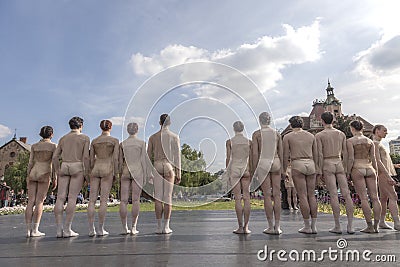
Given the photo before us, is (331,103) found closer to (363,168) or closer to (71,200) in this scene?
(363,168)

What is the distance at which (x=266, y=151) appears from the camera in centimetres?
706

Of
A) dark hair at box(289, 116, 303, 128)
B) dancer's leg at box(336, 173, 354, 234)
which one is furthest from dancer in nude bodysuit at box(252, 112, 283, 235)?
dancer's leg at box(336, 173, 354, 234)

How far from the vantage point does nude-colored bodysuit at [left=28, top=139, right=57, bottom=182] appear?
23.7ft

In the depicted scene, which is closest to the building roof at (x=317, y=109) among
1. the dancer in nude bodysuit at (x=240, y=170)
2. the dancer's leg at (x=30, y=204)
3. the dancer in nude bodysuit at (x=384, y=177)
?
the dancer in nude bodysuit at (x=384, y=177)

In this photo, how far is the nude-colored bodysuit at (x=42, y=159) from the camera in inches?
284

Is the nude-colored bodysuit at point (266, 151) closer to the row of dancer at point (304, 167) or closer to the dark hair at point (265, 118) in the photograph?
A: the row of dancer at point (304, 167)

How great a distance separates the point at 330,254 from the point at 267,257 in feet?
3.02

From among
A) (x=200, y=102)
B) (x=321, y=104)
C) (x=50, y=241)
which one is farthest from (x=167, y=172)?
(x=321, y=104)

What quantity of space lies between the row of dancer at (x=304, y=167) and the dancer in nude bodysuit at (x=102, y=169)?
2493 mm

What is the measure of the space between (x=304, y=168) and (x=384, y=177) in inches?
88.8

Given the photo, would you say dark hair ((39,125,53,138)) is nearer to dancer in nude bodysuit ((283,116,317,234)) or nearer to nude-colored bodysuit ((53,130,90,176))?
nude-colored bodysuit ((53,130,90,176))

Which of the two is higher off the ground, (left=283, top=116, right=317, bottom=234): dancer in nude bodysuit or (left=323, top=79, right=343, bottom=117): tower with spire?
(left=323, top=79, right=343, bottom=117): tower with spire

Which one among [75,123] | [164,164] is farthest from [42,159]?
[164,164]

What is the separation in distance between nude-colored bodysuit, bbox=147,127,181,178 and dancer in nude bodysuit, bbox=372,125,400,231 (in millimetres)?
4729
